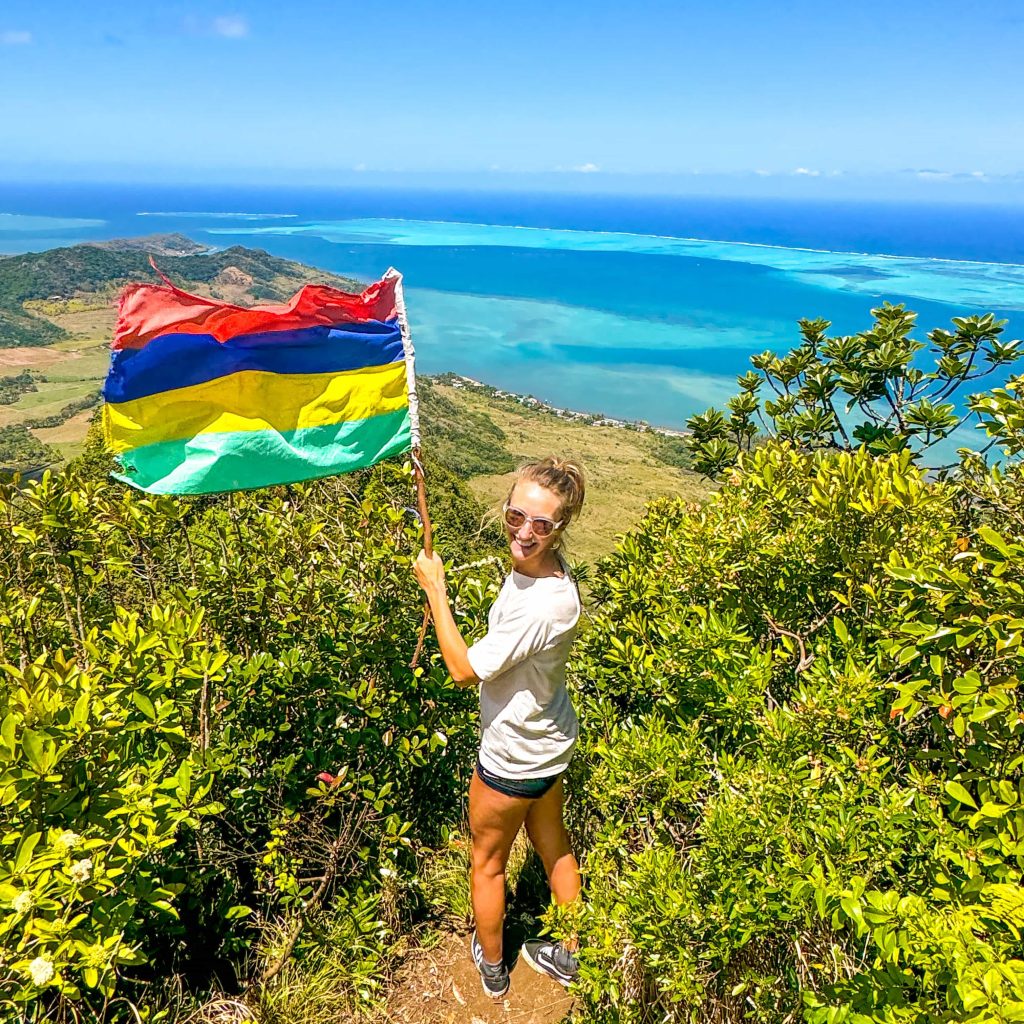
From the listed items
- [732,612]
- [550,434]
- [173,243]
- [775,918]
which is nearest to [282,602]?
[732,612]

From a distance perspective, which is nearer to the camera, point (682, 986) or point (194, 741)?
point (682, 986)

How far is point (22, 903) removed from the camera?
69.7 inches

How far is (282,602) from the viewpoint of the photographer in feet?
11.3

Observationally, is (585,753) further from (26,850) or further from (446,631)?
(26,850)

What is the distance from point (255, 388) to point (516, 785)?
2.00m

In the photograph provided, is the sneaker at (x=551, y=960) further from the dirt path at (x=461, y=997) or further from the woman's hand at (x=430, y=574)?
the woman's hand at (x=430, y=574)

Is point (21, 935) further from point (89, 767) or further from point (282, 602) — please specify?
point (282, 602)

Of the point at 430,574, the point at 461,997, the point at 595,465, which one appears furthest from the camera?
the point at 595,465

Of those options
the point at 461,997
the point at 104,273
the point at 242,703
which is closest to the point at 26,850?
the point at 242,703

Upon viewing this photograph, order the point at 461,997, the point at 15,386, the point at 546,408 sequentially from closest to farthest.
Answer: the point at 461,997 → the point at 546,408 → the point at 15,386

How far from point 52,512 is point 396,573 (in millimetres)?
1710

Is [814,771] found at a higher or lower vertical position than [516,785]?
higher

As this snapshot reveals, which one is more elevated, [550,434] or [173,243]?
[173,243]

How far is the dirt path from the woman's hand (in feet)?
6.15
